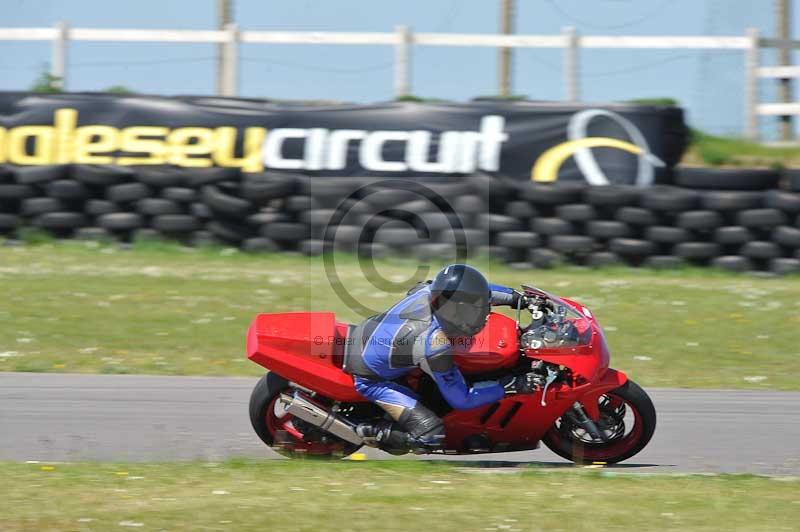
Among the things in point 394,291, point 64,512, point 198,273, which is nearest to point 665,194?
point 394,291

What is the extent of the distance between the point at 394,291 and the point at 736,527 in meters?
7.33

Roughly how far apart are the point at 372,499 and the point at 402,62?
1100 cm

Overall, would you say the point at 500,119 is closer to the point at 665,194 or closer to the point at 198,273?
the point at 665,194

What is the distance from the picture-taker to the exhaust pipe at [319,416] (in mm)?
6355

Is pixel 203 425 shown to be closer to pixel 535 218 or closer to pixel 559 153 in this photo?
pixel 535 218

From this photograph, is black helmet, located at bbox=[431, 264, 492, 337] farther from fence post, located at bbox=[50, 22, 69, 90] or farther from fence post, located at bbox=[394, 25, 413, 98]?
fence post, located at bbox=[50, 22, 69, 90]

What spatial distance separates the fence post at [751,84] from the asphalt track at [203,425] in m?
7.62

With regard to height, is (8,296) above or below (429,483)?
above

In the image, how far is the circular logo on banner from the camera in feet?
42.4

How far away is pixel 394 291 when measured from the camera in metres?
12.0

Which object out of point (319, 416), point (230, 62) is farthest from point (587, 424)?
point (230, 62)

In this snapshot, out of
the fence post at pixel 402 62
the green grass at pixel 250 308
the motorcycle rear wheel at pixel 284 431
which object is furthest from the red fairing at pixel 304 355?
the fence post at pixel 402 62

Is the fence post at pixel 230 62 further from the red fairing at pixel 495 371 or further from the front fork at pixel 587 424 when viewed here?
the front fork at pixel 587 424

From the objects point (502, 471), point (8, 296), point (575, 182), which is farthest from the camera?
point (575, 182)
